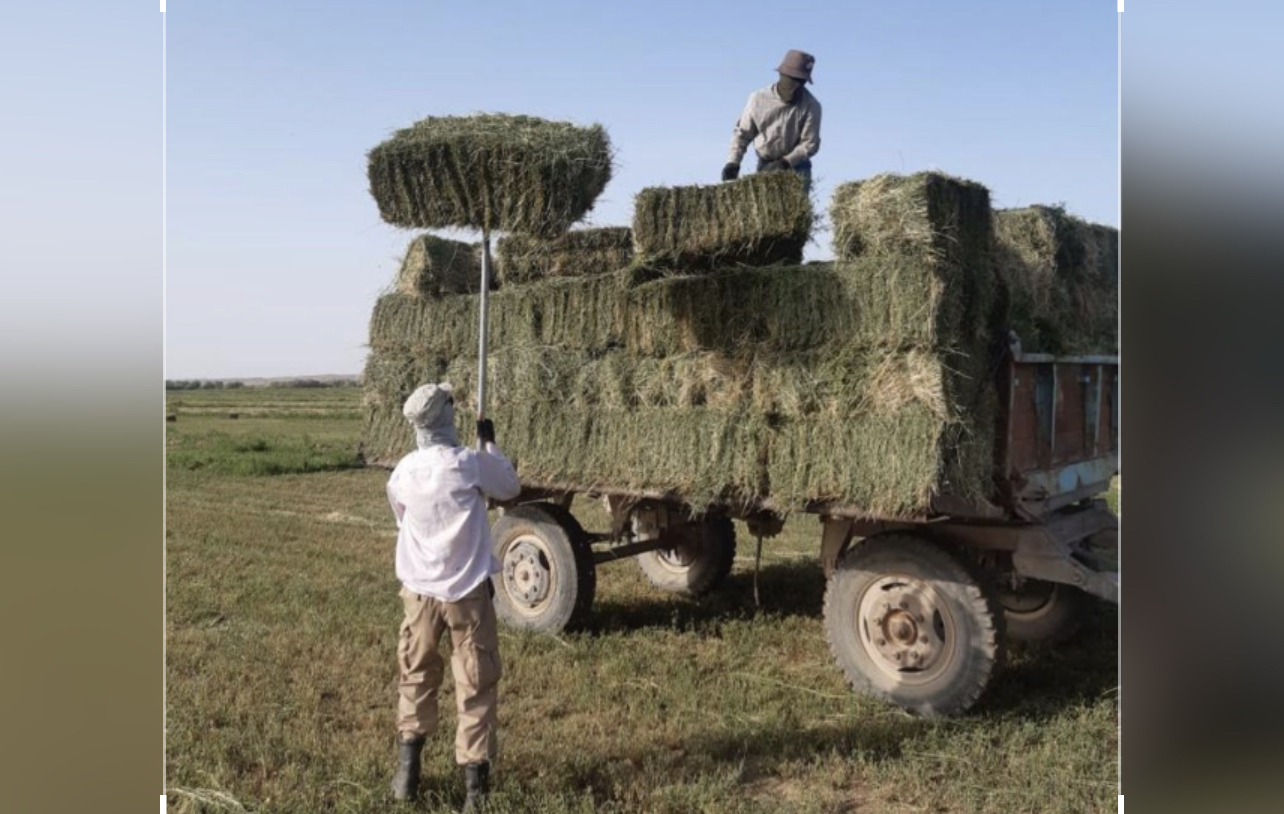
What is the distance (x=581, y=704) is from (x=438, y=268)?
151 inches

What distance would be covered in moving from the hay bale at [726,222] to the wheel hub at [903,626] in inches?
77.9

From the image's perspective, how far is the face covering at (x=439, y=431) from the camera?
4.04 metres

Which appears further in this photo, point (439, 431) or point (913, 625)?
point (913, 625)

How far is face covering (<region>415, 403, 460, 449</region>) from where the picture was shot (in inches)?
159

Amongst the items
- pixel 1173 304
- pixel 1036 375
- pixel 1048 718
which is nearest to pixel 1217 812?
pixel 1048 718

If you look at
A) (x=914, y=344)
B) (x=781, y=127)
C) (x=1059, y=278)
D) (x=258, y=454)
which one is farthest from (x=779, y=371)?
(x=258, y=454)

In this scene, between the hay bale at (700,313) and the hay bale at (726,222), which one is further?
the hay bale at (726,222)

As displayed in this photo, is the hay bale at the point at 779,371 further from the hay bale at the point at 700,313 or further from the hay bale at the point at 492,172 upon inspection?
the hay bale at the point at 492,172

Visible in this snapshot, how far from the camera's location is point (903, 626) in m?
5.11

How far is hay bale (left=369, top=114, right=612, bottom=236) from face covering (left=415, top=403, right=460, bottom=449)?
1673mm

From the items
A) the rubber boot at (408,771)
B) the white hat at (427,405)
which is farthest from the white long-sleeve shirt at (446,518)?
the rubber boot at (408,771)

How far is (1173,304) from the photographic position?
357cm

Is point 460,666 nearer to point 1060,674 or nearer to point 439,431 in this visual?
point 439,431

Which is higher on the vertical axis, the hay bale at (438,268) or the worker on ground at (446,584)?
the hay bale at (438,268)
